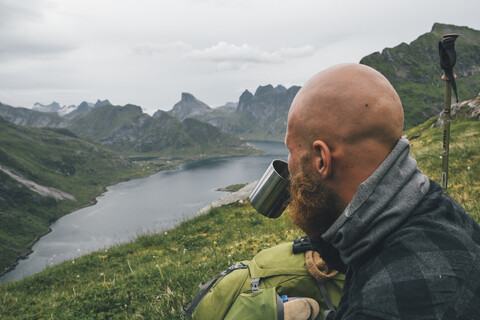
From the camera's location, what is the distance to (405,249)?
1.69 meters

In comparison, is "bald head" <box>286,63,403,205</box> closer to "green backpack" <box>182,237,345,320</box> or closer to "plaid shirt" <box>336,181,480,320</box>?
"plaid shirt" <box>336,181,480,320</box>

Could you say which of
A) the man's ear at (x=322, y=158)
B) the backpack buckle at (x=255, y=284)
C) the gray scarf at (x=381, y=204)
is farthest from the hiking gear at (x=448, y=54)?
the backpack buckle at (x=255, y=284)

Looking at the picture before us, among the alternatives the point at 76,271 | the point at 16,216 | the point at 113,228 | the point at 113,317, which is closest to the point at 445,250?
the point at 113,317

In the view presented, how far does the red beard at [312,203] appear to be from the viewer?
7.50 feet

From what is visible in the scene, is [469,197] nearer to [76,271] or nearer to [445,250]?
[445,250]

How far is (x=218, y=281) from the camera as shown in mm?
4039

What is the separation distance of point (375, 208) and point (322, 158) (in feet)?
1.76

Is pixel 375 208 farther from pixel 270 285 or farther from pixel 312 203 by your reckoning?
pixel 270 285

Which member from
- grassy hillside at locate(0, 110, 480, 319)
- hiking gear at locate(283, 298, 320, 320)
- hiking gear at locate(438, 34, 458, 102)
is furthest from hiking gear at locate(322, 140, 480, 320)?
hiking gear at locate(438, 34, 458, 102)

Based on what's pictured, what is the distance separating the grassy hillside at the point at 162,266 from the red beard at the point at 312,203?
124 inches

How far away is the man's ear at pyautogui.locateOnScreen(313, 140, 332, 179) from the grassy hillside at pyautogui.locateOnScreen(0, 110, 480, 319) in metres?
3.57

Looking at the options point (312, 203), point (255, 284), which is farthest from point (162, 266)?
point (312, 203)

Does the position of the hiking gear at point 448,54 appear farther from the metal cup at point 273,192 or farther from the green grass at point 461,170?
the metal cup at point 273,192

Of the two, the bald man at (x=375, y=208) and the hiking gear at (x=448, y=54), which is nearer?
the bald man at (x=375, y=208)
